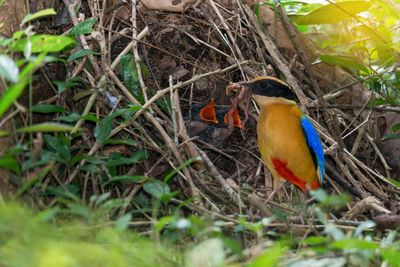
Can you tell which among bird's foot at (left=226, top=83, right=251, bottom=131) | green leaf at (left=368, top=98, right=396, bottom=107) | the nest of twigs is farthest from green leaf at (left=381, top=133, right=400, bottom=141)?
bird's foot at (left=226, top=83, right=251, bottom=131)

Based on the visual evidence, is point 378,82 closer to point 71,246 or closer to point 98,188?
point 98,188

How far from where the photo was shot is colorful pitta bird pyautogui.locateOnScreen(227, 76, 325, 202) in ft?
13.2

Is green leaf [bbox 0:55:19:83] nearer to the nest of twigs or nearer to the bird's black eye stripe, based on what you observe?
the nest of twigs

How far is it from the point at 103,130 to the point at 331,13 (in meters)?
3.01

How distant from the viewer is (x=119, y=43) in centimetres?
439

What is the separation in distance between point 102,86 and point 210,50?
1.58 m

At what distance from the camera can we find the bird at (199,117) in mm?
4238

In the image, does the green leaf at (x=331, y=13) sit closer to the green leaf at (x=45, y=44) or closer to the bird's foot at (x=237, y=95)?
the bird's foot at (x=237, y=95)

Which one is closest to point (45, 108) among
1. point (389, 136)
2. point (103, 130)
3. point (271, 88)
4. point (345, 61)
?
point (103, 130)

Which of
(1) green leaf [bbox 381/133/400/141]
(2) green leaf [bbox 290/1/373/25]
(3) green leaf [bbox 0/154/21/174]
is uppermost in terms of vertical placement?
(3) green leaf [bbox 0/154/21/174]

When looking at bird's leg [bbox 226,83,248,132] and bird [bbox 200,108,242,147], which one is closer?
bird's leg [bbox 226,83,248,132]

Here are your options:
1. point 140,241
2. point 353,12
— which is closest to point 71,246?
point 140,241

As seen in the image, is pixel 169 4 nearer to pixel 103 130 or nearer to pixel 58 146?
pixel 103 130

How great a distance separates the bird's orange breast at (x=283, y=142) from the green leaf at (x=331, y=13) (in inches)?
54.4
